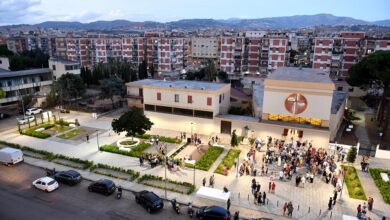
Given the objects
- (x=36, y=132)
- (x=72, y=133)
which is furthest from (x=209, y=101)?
(x=36, y=132)

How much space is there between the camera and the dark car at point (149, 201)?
21.6 m

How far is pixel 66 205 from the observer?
22828mm

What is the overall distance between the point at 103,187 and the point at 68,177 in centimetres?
410

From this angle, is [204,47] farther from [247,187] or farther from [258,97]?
[247,187]

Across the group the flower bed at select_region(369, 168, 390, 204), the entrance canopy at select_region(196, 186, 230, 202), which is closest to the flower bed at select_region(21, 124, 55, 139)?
the entrance canopy at select_region(196, 186, 230, 202)

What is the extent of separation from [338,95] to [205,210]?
33.3 m

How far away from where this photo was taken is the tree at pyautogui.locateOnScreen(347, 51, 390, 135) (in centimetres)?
4025

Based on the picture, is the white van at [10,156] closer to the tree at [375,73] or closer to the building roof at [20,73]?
the building roof at [20,73]

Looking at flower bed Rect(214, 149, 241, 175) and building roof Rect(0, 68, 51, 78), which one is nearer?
flower bed Rect(214, 149, 241, 175)

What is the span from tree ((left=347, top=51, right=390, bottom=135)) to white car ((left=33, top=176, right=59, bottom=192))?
40016 mm

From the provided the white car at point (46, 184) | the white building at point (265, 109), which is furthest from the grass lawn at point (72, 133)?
the white car at point (46, 184)

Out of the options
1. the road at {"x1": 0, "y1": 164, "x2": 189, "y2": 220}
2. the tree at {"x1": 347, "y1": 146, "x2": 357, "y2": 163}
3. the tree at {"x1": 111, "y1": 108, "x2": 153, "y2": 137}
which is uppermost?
the tree at {"x1": 111, "y1": 108, "x2": 153, "y2": 137}

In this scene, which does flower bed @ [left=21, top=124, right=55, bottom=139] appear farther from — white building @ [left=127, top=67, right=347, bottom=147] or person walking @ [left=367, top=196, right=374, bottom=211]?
person walking @ [left=367, top=196, right=374, bottom=211]

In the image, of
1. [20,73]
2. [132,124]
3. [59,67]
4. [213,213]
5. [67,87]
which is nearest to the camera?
[213,213]
